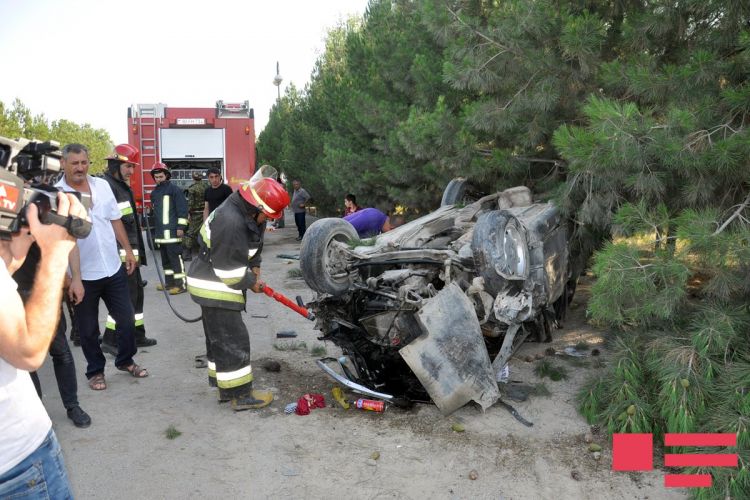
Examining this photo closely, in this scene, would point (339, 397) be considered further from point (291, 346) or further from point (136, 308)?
point (136, 308)

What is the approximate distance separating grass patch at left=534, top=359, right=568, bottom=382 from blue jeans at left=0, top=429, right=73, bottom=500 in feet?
12.7

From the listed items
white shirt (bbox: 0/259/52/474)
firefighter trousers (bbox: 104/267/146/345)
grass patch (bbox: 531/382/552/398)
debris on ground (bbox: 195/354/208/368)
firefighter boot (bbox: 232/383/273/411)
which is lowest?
debris on ground (bbox: 195/354/208/368)

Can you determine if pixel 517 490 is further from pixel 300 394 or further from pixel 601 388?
pixel 300 394

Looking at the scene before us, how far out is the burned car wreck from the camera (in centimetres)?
405

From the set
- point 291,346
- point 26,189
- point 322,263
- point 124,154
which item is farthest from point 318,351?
point 26,189

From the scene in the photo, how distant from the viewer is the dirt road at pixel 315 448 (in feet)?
10.8

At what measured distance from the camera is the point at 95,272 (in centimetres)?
446

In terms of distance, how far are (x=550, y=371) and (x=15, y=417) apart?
4099 millimetres

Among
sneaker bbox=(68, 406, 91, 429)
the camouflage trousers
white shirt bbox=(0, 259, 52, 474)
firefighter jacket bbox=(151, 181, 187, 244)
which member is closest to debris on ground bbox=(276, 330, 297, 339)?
sneaker bbox=(68, 406, 91, 429)

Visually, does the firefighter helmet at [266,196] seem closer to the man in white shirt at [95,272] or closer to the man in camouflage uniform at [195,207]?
the man in white shirt at [95,272]

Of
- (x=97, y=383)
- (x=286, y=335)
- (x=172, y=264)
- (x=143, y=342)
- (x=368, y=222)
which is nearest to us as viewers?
(x=97, y=383)

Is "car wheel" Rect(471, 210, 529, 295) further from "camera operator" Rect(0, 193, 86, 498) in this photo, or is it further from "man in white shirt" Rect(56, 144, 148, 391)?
"camera operator" Rect(0, 193, 86, 498)

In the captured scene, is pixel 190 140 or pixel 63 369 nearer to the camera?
pixel 63 369

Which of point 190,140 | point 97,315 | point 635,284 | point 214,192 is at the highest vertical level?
point 190,140
